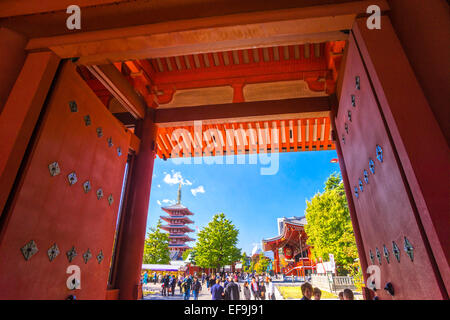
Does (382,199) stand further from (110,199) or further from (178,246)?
(178,246)

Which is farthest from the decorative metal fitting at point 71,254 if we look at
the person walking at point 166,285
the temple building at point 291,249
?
the temple building at point 291,249

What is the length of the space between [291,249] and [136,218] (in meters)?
14.9

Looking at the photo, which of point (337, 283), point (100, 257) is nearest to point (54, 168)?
point (100, 257)

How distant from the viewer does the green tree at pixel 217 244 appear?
17906 mm

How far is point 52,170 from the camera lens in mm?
1766

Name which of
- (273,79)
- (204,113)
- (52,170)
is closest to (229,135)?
(204,113)

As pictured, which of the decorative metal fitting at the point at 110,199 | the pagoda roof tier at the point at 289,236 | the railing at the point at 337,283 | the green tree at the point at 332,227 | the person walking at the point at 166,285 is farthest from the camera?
the pagoda roof tier at the point at 289,236

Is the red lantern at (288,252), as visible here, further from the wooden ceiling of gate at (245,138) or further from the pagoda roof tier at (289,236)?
the wooden ceiling of gate at (245,138)

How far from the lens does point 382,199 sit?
1567mm

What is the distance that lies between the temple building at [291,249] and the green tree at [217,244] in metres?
3.45

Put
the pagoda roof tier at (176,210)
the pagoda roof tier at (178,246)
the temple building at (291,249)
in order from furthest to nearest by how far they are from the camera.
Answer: the pagoda roof tier at (176,210)
the pagoda roof tier at (178,246)
the temple building at (291,249)

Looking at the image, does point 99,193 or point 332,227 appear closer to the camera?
point 99,193

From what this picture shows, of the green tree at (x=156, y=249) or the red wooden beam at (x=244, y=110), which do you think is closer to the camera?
the red wooden beam at (x=244, y=110)

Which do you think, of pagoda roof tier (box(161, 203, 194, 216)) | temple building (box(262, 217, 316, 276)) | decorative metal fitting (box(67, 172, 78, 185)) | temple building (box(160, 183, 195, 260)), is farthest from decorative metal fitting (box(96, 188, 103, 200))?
pagoda roof tier (box(161, 203, 194, 216))
